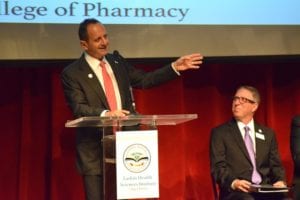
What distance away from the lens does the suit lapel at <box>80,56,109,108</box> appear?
8.45 ft

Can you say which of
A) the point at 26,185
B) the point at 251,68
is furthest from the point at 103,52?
the point at 251,68

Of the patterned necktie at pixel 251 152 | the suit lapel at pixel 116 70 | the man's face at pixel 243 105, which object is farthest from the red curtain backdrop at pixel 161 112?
the suit lapel at pixel 116 70

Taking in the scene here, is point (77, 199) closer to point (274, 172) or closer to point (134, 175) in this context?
point (274, 172)

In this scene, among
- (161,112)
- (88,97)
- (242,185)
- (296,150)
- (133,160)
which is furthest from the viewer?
(161,112)

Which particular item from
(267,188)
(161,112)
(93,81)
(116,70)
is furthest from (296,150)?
(93,81)

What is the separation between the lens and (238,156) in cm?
317

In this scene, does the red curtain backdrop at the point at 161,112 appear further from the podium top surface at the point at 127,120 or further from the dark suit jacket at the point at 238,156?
the podium top surface at the point at 127,120

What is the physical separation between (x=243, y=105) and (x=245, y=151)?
0.27 metres

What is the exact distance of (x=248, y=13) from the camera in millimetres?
3371

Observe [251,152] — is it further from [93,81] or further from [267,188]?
[93,81]

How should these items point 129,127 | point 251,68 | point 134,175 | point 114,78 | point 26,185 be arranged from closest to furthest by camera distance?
point 134,175 < point 129,127 < point 114,78 < point 26,185 < point 251,68

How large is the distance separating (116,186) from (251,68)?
211 centimetres

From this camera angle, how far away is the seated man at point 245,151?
10.3 feet

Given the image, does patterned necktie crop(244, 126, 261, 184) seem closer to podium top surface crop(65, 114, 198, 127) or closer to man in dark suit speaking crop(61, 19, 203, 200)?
man in dark suit speaking crop(61, 19, 203, 200)
